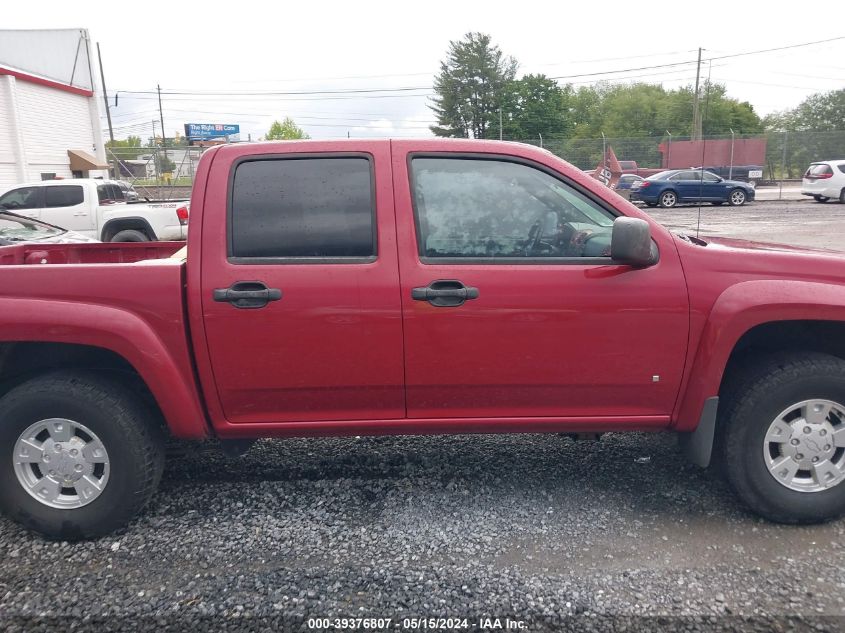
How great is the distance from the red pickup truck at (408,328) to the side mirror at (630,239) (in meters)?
0.09

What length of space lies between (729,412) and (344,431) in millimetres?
1894

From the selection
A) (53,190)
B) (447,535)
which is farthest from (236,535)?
(53,190)

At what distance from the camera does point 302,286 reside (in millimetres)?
3070

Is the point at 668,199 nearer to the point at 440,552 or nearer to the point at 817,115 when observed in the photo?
the point at 440,552

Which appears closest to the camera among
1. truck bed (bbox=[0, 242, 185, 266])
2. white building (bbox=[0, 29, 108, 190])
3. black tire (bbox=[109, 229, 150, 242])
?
truck bed (bbox=[0, 242, 185, 266])

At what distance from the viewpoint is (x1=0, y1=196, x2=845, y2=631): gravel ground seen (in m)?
2.71

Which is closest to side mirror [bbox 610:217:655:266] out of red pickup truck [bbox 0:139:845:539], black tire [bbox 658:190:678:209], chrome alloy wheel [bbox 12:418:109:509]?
red pickup truck [bbox 0:139:845:539]

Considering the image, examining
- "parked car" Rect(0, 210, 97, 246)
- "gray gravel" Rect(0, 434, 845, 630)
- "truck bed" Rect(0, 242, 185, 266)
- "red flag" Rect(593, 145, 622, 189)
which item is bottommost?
"gray gravel" Rect(0, 434, 845, 630)

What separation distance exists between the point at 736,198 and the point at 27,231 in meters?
24.4

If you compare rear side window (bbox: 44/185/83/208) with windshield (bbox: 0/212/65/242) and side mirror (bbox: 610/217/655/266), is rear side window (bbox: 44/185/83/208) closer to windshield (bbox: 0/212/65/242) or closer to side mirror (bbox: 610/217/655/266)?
windshield (bbox: 0/212/65/242)

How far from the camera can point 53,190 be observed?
13.0 metres

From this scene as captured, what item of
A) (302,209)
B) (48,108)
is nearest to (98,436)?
(302,209)

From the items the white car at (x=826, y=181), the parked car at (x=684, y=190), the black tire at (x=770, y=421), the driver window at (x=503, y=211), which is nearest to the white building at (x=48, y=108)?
the parked car at (x=684, y=190)

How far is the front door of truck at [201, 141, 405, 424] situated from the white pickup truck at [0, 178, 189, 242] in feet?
33.8
